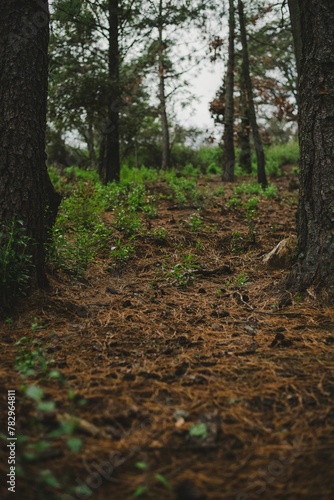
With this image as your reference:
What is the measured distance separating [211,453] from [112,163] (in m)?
9.21

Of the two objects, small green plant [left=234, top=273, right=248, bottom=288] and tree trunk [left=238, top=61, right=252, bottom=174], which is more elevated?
tree trunk [left=238, top=61, right=252, bottom=174]

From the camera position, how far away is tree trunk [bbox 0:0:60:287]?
3.28 meters

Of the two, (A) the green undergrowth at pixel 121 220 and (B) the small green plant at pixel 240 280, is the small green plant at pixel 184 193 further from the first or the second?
(B) the small green plant at pixel 240 280

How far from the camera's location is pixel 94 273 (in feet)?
14.2

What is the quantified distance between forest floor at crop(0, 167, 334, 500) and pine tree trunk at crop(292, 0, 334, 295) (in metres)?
0.34

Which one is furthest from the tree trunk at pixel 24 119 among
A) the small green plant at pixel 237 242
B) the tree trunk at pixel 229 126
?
the tree trunk at pixel 229 126

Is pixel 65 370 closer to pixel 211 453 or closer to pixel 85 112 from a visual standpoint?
pixel 211 453

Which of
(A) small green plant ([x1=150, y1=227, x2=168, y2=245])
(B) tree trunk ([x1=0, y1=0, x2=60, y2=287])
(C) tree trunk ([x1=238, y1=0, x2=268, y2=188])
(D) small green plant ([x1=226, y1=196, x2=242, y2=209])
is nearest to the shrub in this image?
(B) tree trunk ([x1=0, y1=0, x2=60, y2=287])

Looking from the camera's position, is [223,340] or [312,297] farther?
[312,297]

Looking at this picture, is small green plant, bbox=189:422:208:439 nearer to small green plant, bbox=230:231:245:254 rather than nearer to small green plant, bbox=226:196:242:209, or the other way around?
small green plant, bbox=230:231:245:254

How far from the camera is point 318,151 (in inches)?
139

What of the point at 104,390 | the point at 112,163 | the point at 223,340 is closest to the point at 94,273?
the point at 223,340

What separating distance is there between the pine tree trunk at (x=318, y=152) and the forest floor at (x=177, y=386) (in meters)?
0.34

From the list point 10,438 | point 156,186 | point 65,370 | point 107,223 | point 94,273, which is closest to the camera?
point 10,438
